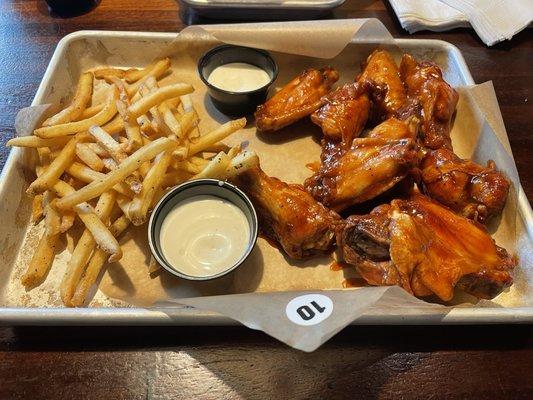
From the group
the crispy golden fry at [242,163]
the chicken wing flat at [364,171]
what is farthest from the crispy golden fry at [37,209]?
the chicken wing flat at [364,171]

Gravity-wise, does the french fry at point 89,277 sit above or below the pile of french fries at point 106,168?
below

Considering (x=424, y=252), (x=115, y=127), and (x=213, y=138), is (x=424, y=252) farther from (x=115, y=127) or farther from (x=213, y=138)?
(x=115, y=127)

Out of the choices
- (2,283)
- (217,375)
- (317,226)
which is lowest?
(217,375)

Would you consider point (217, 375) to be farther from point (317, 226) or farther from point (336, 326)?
point (317, 226)

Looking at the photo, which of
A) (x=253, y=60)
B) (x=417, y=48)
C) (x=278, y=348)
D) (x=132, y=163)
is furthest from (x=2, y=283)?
(x=417, y=48)

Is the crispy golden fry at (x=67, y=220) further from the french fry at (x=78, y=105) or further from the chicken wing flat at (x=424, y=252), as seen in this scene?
the chicken wing flat at (x=424, y=252)

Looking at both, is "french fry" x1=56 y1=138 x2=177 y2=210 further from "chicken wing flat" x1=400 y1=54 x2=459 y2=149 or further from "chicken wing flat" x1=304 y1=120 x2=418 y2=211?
"chicken wing flat" x1=400 y1=54 x2=459 y2=149
